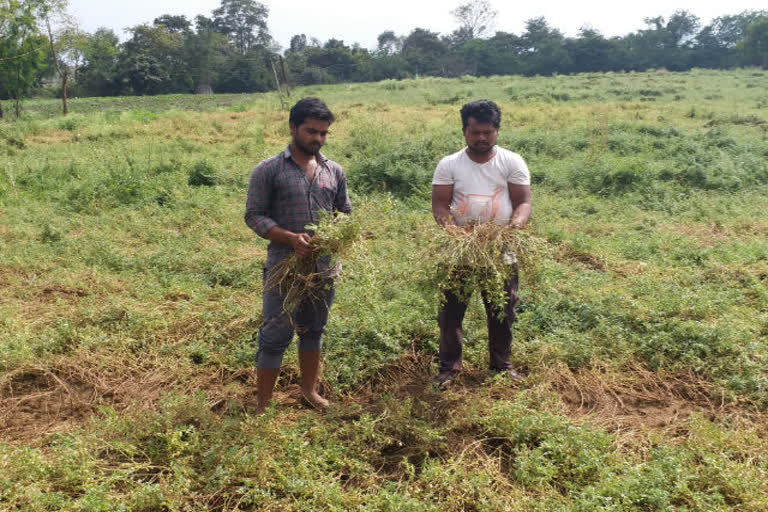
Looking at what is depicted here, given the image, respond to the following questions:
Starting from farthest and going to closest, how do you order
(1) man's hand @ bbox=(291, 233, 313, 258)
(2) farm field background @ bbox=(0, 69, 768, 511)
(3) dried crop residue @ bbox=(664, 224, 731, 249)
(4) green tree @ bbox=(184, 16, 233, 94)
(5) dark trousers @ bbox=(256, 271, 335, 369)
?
(4) green tree @ bbox=(184, 16, 233, 94) < (3) dried crop residue @ bbox=(664, 224, 731, 249) < (5) dark trousers @ bbox=(256, 271, 335, 369) < (1) man's hand @ bbox=(291, 233, 313, 258) < (2) farm field background @ bbox=(0, 69, 768, 511)

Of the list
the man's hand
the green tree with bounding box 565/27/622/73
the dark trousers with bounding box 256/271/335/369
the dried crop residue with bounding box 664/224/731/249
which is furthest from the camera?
the green tree with bounding box 565/27/622/73

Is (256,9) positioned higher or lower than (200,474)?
higher

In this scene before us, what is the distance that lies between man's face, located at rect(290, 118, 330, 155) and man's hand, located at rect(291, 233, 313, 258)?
49cm

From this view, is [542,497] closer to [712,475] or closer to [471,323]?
[712,475]

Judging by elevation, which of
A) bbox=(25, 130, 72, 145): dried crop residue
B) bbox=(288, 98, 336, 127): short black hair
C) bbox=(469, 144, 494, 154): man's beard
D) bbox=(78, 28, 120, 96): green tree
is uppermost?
bbox=(78, 28, 120, 96): green tree

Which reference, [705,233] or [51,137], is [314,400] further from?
[51,137]

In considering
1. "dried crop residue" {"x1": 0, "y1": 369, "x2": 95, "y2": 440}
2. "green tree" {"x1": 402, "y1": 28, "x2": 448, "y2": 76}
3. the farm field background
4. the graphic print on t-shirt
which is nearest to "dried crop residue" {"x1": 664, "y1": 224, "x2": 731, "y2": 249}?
the farm field background

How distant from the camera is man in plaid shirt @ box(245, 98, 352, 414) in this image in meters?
3.02

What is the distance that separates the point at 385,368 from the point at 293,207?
5.27ft

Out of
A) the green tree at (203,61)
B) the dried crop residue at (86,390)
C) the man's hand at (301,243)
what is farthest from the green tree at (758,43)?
the dried crop residue at (86,390)

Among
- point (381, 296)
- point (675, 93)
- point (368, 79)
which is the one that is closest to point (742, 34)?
point (368, 79)

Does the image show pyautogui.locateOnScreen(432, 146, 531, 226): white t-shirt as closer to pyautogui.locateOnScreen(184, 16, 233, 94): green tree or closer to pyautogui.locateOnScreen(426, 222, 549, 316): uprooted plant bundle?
pyautogui.locateOnScreen(426, 222, 549, 316): uprooted plant bundle

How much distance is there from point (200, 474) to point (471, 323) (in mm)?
2499

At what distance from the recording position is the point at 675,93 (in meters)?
22.1
